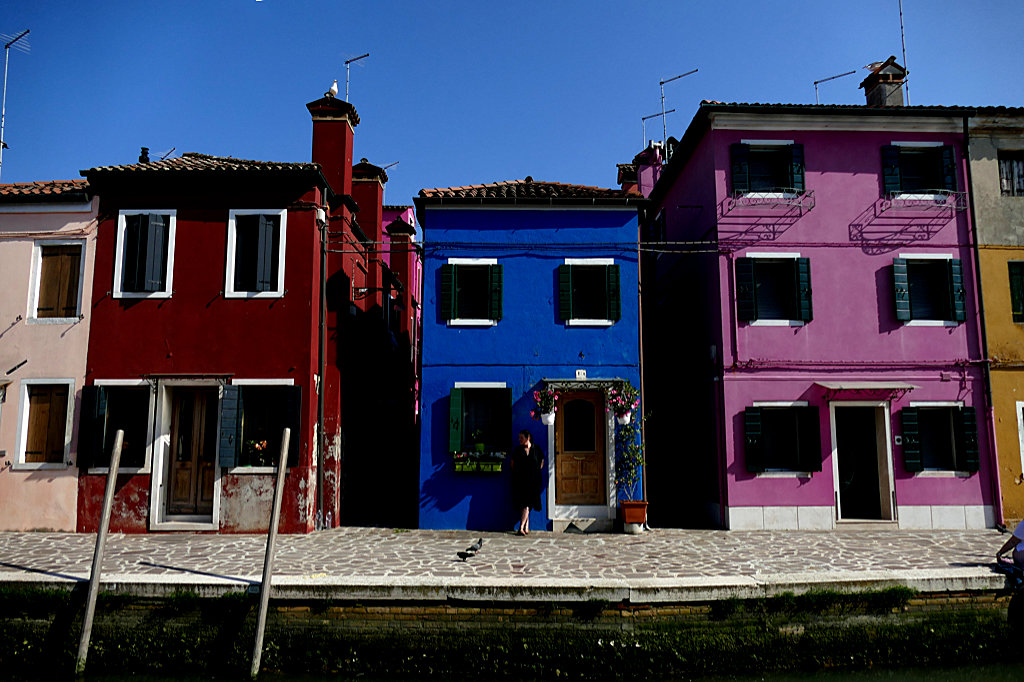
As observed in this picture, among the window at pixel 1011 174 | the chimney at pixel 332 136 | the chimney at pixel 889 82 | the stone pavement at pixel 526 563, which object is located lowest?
the stone pavement at pixel 526 563

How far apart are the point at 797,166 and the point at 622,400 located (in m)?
6.01

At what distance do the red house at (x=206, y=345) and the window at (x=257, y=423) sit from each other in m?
0.02

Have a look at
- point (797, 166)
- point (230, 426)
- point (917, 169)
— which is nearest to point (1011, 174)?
point (917, 169)

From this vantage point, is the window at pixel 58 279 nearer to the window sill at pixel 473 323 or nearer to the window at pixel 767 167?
the window sill at pixel 473 323

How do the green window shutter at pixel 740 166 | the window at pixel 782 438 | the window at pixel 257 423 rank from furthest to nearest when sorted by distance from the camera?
the green window shutter at pixel 740 166 < the window at pixel 782 438 < the window at pixel 257 423

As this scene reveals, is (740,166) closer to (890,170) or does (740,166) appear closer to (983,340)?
(890,170)

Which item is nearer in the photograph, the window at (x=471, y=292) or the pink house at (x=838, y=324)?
the pink house at (x=838, y=324)

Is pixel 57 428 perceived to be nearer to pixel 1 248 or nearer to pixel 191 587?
pixel 1 248

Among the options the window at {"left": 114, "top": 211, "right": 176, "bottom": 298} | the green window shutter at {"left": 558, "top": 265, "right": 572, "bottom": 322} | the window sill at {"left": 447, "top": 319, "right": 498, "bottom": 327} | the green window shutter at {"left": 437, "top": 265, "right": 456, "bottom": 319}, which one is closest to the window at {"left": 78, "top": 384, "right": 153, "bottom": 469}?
the window at {"left": 114, "top": 211, "right": 176, "bottom": 298}

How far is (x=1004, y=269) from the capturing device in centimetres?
1431

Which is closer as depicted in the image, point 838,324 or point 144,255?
point 144,255

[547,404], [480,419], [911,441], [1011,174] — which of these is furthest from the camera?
[1011,174]

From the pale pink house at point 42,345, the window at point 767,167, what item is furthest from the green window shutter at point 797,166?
the pale pink house at point 42,345

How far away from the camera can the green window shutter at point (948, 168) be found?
1441cm
